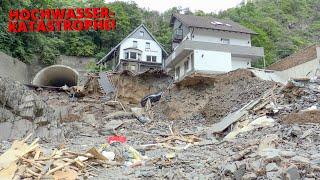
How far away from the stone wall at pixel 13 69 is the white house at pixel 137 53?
9.54 meters

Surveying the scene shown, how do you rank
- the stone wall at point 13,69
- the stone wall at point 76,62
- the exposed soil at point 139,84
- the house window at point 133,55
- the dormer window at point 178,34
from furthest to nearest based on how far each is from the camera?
the house window at point 133,55 < the stone wall at point 76,62 < the dormer window at point 178,34 < the stone wall at point 13,69 < the exposed soil at point 139,84

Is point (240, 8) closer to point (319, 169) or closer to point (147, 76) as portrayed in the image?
point (147, 76)

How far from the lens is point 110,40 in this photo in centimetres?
4497

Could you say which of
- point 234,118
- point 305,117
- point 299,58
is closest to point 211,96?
point 234,118

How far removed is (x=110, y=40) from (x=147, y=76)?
1959 centimetres

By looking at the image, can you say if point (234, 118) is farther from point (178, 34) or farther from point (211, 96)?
point (178, 34)

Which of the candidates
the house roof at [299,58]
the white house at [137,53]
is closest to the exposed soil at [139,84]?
the house roof at [299,58]

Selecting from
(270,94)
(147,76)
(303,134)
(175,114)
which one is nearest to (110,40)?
(147,76)

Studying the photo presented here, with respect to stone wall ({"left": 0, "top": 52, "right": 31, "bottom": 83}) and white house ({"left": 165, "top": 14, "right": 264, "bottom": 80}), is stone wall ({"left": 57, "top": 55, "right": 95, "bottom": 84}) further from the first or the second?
white house ({"left": 165, "top": 14, "right": 264, "bottom": 80})

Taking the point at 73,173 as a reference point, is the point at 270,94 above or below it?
above

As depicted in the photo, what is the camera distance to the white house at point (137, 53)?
40.9 metres

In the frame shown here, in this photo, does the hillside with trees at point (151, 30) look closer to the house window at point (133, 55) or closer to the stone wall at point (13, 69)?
the stone wall at point (13, 69)

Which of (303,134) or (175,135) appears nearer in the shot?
(303,134)

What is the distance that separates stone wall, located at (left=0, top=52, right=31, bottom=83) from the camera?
89.4ft
